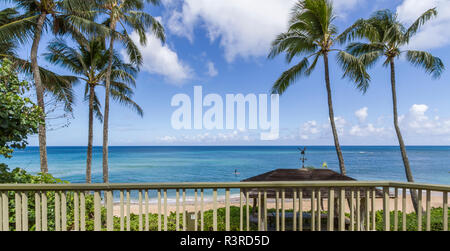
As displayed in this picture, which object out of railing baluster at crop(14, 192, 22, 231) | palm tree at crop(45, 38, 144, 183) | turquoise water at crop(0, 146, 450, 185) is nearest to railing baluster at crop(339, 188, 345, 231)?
railing baluster at crop(14, 192, 22, 231)

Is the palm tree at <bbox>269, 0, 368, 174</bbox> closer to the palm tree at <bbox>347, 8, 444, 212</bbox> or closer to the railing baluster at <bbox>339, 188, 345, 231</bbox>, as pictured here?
the palm tree at <bbox>347, 8, 444, 212</bbox>

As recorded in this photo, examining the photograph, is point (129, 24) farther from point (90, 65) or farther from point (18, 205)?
point (18, 205)

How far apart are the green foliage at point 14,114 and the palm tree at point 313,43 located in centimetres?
756

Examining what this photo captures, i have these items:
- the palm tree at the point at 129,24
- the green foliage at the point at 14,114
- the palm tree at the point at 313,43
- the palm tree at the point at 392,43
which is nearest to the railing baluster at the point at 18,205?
the green foliage at the point at 14,114

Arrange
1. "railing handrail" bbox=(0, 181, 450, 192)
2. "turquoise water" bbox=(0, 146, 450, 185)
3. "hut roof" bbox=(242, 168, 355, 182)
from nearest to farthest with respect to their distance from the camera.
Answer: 1. "railing handrail" bbox=(0, 181, 450, 192)
2. "hut roof" bbox=(242, 168, 355, 182)
3. "turquoise water" bbox=(0, 146, 450, 185)

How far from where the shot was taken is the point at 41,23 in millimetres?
6367

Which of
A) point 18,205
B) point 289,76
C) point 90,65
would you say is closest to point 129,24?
point 90,65

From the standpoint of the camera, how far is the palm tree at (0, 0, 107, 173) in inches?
242

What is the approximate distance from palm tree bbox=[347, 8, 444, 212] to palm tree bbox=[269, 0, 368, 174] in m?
0.72

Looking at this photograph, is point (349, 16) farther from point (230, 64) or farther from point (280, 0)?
point (230, 64)

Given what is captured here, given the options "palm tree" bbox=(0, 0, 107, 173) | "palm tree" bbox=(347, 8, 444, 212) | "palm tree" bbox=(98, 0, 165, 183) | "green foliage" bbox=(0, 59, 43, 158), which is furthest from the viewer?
"palm tree" bbox=(98, 0, 165, 183)

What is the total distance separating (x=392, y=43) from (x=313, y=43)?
2.80 meters

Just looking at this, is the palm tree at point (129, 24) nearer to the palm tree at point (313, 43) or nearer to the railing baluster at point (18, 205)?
the palm tree at point (313, 43)
